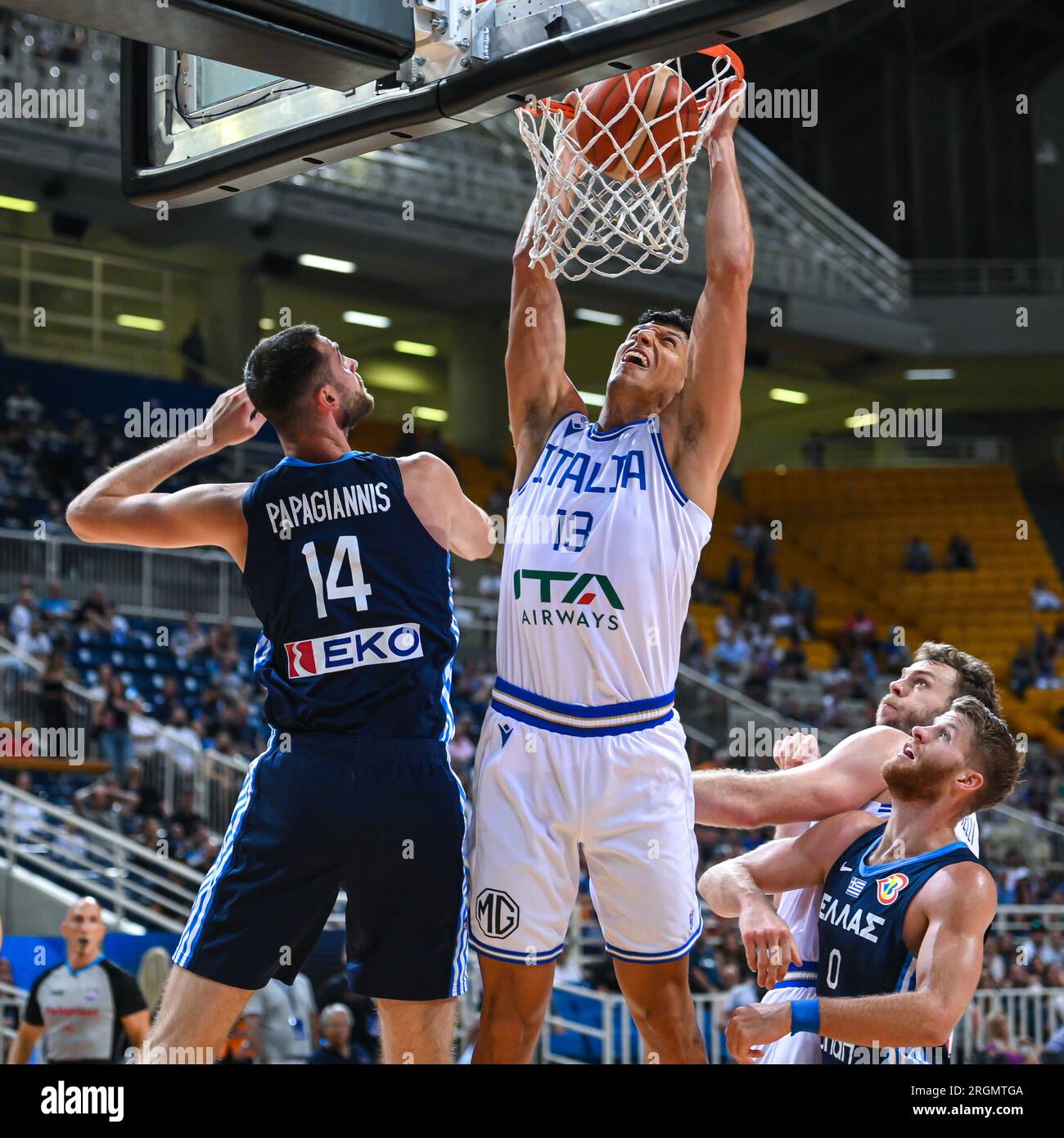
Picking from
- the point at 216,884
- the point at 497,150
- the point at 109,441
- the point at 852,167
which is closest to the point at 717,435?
the point at 216,884

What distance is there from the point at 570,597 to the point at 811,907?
49.1 inches

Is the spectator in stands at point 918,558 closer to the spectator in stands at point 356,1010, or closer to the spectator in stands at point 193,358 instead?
the spectator in stands at point 193,358

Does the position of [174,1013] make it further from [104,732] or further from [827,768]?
[104,732]

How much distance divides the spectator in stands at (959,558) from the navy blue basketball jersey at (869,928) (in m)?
19.1

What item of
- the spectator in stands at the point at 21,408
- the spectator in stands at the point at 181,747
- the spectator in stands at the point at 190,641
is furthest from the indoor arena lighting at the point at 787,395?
the spectator in stands at the point at 181,747

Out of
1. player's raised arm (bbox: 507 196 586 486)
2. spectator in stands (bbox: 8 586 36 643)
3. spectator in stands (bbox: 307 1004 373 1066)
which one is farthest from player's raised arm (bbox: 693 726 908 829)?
spectator in stands (bbox: 8 586 36 643)

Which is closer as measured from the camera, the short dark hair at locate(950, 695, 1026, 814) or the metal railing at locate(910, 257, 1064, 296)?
the short dark hair at locate(950, 695, 1026, 814)

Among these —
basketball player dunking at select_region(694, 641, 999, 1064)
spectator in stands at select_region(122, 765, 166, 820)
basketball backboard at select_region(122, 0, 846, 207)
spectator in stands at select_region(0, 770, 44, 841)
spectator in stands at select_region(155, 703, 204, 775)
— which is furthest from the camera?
spectator in stands at select_region(155, 703, 204, 775)

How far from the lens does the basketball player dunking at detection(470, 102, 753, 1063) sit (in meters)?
3.84

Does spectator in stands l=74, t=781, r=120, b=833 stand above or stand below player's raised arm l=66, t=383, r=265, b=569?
below

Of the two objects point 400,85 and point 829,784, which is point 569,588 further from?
point 400,85

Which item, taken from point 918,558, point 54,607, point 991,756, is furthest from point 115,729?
point 918,558

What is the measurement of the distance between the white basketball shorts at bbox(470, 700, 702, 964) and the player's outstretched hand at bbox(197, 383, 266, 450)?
42.7 inches

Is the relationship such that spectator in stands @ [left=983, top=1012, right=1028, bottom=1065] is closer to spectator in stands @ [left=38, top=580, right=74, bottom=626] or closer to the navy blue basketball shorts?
the navy blue basketball shorts
